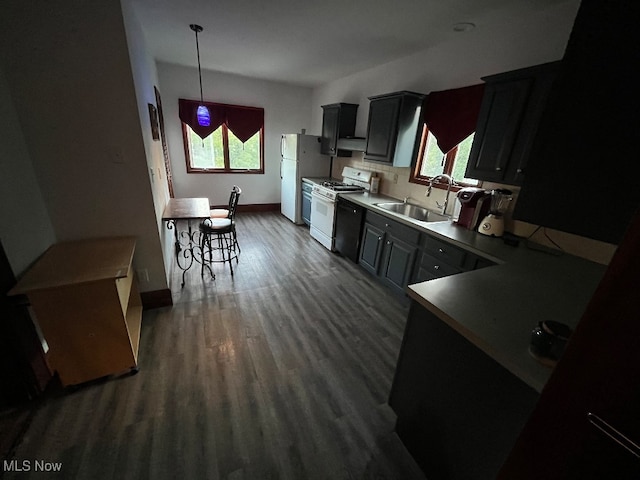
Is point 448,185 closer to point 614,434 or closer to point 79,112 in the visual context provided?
point 614,434

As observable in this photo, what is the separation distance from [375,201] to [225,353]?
241 centimetres

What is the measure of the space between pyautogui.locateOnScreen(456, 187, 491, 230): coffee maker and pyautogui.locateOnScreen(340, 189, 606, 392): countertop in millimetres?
429

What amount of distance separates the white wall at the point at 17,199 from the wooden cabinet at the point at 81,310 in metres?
0.10

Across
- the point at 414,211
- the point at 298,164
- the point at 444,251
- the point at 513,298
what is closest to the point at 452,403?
the point at 513,298

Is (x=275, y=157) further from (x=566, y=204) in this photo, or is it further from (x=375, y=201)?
(x=566, y=204)

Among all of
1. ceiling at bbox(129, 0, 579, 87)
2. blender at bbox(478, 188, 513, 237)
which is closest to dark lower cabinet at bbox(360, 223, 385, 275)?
blender at bbox(478, 188, 513, 237)

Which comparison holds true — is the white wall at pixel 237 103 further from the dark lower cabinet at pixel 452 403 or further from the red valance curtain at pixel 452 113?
the dark lower cabinet at pixel 452 403

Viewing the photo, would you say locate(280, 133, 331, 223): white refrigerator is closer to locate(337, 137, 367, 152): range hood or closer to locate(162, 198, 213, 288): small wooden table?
locate(337, 137, 367, 152): range hood

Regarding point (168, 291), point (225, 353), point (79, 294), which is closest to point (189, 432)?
point (225, 353)

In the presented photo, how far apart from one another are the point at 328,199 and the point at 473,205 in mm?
2009

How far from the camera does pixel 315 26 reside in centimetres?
252

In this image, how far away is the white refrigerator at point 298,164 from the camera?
4637 mm

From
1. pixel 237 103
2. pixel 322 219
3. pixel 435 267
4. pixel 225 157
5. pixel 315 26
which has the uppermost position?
pixel 315 26

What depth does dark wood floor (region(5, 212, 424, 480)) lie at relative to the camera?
1307 millimetres
